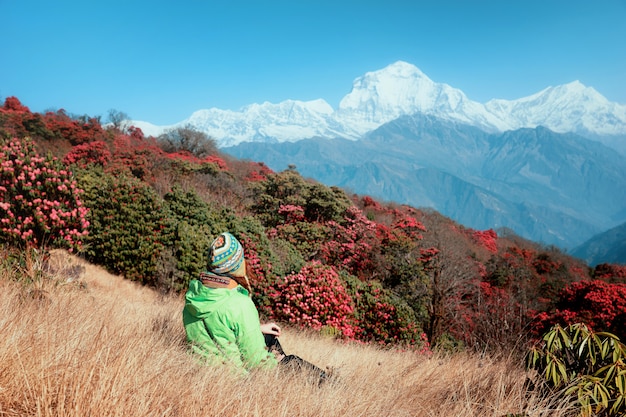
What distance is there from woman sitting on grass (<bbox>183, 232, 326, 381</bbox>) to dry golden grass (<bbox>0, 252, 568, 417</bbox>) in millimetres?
152

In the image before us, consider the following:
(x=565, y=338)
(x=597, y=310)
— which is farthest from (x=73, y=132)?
(x=597, y=310)

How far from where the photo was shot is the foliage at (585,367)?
2209 millimetres

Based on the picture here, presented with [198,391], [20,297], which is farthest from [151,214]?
[198,391]

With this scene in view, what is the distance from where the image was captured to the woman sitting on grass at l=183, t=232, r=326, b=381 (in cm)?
253

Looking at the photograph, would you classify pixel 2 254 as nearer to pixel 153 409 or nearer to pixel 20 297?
pixel 20 297

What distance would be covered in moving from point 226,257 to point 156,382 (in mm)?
929

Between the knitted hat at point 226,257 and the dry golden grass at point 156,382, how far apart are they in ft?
2.18

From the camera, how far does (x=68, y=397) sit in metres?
1.67

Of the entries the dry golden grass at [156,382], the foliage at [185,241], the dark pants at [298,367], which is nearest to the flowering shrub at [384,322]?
the foliage at [185,241]

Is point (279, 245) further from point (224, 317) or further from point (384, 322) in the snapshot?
point (224, 317)

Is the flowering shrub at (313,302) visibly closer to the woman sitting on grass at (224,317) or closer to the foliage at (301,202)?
the woman sitting on grass at (224,317)

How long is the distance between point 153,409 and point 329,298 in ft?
22.0

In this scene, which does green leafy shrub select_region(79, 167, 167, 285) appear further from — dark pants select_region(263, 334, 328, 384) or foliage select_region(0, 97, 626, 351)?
dark pants select_region(263, 334, 328, 384)

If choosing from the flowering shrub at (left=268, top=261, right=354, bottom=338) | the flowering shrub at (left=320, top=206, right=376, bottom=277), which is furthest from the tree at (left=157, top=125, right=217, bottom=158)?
the flowering shrub at (left=268, top=261, right=354, bottom=338)
